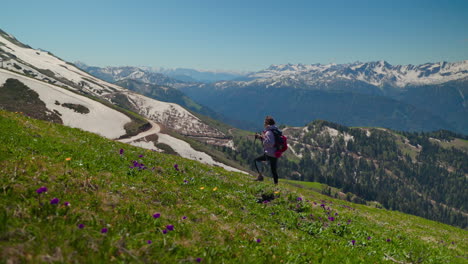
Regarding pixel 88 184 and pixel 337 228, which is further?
pixel 337 228

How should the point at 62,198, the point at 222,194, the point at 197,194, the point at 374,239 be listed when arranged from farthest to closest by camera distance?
1. the point at 222,194
2. the point at 197,194
3. the point at 374,239
4. the point at 62,198

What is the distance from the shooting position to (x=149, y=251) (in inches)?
237

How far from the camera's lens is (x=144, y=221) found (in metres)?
7.72

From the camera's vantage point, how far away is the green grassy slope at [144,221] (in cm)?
564

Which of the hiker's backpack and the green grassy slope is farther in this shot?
the hiker's backpack

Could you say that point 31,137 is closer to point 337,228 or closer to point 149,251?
point 149,251

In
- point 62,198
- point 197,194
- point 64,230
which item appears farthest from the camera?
point 197,194

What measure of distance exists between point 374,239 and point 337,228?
1569 mm

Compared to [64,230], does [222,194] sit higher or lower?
lower

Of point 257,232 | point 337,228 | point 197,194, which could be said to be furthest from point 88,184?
point 337,228

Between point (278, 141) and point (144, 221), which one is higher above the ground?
point (278, 141)

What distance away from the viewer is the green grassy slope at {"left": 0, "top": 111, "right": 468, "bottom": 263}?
5645 mm

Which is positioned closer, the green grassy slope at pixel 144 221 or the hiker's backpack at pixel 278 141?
the green grassy slope at pixel 144 221

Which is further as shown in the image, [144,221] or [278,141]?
[278,141]
